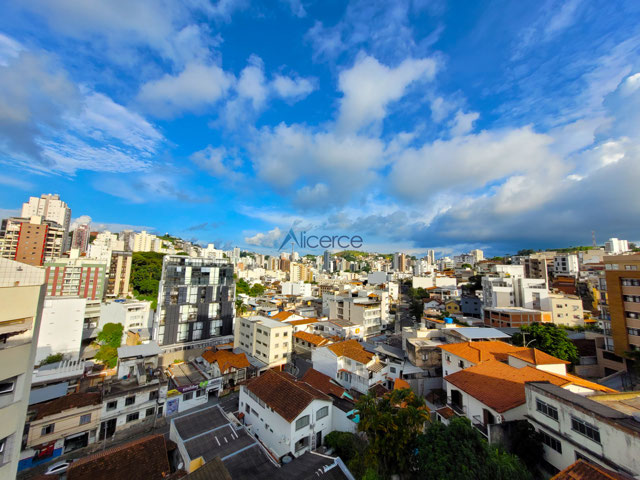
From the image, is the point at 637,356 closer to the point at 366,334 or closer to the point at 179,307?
the point at 366,334

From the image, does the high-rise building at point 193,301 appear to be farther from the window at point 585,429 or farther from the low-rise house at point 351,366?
the window at point 585,429

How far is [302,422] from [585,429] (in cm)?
1160

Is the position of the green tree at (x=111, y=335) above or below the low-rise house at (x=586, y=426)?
below

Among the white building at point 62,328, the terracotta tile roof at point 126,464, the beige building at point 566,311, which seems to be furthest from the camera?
the beige building at point 566,311

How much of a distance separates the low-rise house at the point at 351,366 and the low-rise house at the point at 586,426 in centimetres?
1015

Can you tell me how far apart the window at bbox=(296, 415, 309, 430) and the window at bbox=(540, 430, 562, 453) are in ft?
34.2

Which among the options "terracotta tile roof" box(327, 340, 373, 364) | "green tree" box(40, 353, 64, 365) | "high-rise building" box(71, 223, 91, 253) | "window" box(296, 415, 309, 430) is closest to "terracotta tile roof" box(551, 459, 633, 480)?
"window" box(296, 415, 309, 430)

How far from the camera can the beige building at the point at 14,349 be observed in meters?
5.83

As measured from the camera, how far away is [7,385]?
6.07 metres

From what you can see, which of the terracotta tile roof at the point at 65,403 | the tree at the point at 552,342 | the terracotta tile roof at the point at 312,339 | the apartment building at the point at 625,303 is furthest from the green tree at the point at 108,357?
the apartment building at the point at 625,303

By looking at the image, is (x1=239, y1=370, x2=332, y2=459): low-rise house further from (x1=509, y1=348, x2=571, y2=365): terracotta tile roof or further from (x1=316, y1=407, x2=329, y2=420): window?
(x1=509, y1=348, x2=571, y2=365): terracotta tile roof

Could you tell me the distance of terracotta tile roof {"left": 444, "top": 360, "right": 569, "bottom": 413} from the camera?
39.3ft

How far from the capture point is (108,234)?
71.9m

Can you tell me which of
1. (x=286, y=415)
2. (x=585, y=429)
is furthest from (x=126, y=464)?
(x=585, y=429)
